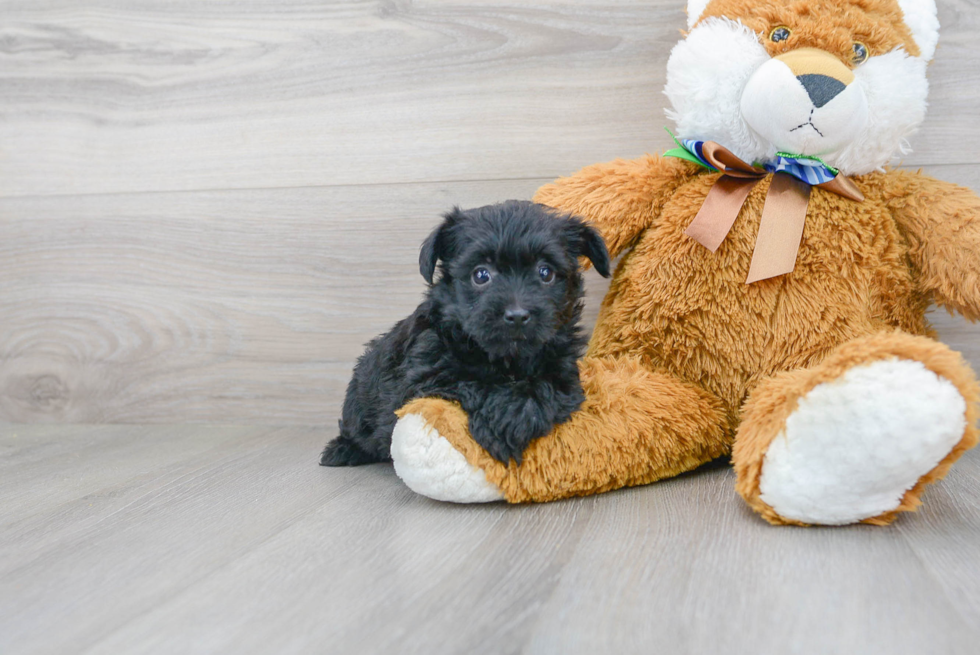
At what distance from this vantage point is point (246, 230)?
1772 millimetres

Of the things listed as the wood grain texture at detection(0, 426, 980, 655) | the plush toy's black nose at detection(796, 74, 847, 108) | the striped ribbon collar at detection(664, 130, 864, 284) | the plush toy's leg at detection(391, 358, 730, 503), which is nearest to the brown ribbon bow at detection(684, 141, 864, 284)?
the striped ribbon collar at detection(664, 130, 864, 284)

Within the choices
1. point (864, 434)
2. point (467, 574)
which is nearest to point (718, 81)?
point (864, 434)

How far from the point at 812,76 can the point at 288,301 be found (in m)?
1.19

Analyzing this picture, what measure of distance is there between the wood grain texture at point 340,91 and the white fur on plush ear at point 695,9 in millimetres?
194

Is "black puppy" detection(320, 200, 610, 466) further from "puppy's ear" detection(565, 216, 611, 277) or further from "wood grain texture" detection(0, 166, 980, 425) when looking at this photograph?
"wood grain texture" detection(0, 166, 980, 425)

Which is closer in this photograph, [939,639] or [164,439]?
[939,639]

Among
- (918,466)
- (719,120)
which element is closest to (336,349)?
(719,120)

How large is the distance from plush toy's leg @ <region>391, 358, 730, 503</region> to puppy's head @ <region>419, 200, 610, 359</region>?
138 mm

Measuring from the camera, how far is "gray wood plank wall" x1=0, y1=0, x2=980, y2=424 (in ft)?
5.28

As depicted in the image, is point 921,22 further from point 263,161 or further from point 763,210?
point 263,161

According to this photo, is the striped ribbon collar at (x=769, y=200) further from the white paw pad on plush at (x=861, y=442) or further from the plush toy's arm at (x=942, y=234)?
the white paw pad on plush at (x=861, y=442)

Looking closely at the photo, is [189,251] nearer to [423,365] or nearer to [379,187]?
[379,187]

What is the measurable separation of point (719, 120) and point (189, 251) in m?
1.24

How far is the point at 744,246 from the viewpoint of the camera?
127 centimetres
